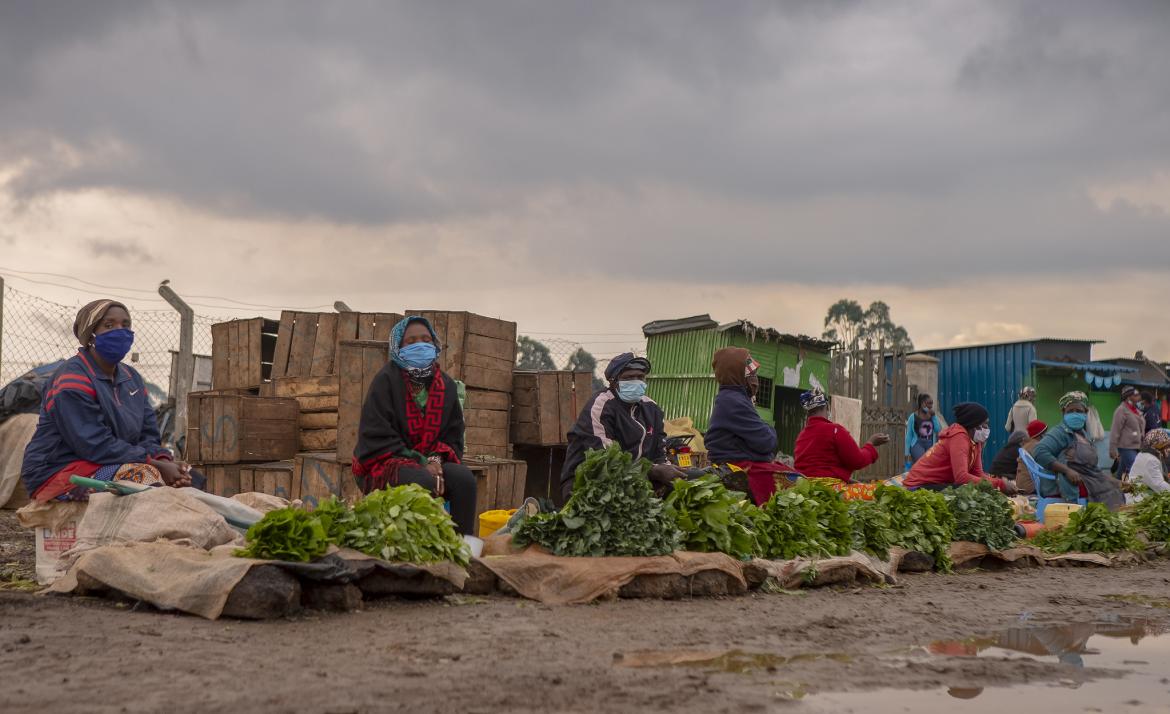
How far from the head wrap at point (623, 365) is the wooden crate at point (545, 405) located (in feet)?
9.07

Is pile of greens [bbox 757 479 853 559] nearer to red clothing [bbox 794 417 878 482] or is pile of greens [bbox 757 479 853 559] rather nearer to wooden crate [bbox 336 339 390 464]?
red clothing [bbox 794 417 878 482]

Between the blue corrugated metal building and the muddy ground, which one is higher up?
the blue corrugated metal building

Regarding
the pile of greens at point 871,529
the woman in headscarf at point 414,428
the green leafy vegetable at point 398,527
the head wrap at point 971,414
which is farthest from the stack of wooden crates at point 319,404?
the head wrap at point 971,414

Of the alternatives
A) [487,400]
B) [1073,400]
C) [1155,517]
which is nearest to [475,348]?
[487,400]

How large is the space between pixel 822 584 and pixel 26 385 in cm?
886

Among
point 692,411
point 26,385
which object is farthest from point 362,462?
point 692,411

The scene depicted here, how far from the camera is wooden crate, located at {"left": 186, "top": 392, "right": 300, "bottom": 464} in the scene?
30.5 ft

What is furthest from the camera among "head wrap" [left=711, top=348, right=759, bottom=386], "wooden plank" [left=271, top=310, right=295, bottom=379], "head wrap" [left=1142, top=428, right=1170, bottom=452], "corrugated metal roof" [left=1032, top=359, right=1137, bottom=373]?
→ "corrugated metal roof" [left=1032, top=359, right=1137, bottom=373]

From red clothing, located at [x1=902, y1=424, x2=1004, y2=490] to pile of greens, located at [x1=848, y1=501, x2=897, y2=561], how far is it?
6.53 ft

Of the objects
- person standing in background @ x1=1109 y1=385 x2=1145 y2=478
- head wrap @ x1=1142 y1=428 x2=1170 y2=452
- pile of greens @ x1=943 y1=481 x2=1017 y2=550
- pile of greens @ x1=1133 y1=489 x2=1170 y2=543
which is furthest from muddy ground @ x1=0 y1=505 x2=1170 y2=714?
person standing in background @ x1=1109 y1=385 x2=1145 y2=478

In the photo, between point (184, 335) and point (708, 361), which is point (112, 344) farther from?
point (708, 361)

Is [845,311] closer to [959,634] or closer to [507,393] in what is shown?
[507,393]

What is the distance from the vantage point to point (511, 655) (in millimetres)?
4340

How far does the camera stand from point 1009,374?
23828mm
